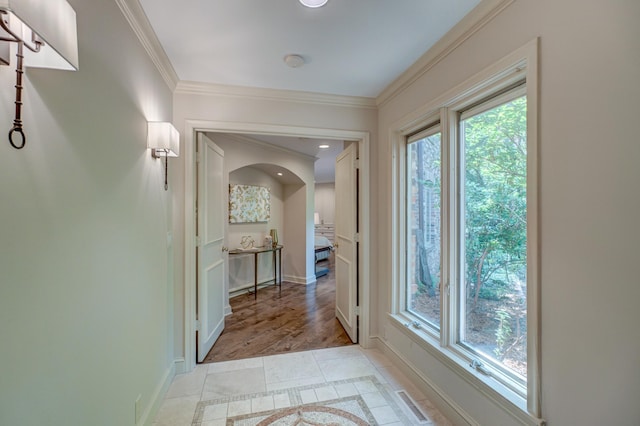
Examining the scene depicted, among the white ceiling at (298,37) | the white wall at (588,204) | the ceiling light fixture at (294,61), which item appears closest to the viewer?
the white wall at (588,204)

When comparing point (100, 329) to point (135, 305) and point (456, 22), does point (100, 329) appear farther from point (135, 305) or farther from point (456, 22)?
point (456, 22)

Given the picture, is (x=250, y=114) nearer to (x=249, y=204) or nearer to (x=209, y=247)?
(x=209, y=247)

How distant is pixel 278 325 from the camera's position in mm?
3623

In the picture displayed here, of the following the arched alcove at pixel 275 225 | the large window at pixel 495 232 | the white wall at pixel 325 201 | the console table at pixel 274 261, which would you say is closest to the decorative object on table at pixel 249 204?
the arched alcove at pixel 275 225

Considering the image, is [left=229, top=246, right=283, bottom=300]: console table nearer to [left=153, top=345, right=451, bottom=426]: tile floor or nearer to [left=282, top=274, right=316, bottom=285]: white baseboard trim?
[left=282, top=274, right=316, bottom=285]: white baseboard trim

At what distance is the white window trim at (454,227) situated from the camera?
1.38 m

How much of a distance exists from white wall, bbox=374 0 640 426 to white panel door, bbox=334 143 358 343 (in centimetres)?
175

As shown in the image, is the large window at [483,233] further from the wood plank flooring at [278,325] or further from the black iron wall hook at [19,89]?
the black iron wall hook at [19,89]

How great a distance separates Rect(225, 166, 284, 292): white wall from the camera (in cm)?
498

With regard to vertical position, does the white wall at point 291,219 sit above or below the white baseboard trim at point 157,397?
above

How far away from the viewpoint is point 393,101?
2.76 meters

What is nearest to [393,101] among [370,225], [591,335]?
[370,225]

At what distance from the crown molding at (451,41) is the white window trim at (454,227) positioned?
0.91 ft

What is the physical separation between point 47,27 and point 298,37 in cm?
149
